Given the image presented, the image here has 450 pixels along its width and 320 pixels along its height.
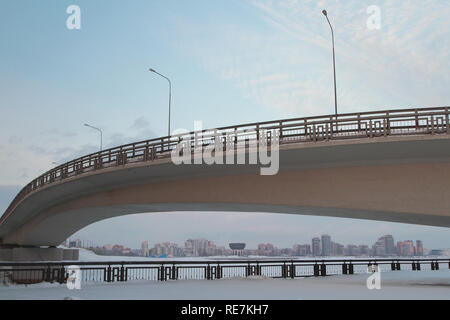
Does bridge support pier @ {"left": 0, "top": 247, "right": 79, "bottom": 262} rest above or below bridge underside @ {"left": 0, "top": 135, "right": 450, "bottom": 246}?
below

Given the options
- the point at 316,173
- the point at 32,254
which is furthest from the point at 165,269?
the point at 32,254

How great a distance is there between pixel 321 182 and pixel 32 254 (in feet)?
132

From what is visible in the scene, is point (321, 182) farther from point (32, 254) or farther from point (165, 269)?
point (32, 254)

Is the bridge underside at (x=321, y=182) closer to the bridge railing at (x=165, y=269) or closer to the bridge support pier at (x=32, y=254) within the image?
the bridge railing at (x=165, y=269)

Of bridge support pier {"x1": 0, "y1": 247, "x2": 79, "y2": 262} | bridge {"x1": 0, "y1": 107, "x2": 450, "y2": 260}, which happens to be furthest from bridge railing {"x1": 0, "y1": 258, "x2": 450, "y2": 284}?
bridge support pier {"x1": 0, "y1": 247, "x2": 79, "y2": 262}

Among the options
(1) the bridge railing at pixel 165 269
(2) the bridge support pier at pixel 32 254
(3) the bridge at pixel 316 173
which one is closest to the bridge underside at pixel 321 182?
(3) the bridge at pixel 316 173

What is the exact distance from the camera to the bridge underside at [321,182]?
20.3 metres

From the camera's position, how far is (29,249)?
164 ft

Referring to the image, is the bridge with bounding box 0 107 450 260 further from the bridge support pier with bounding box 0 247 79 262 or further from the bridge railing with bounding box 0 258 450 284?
the bridge support pier with bounding box 0 247 79 262

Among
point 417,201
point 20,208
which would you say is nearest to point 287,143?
point 417,201

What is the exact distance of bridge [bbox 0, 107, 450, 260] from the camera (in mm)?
20031

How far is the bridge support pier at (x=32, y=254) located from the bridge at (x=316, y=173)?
24.0m

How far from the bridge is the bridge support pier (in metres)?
24.0
